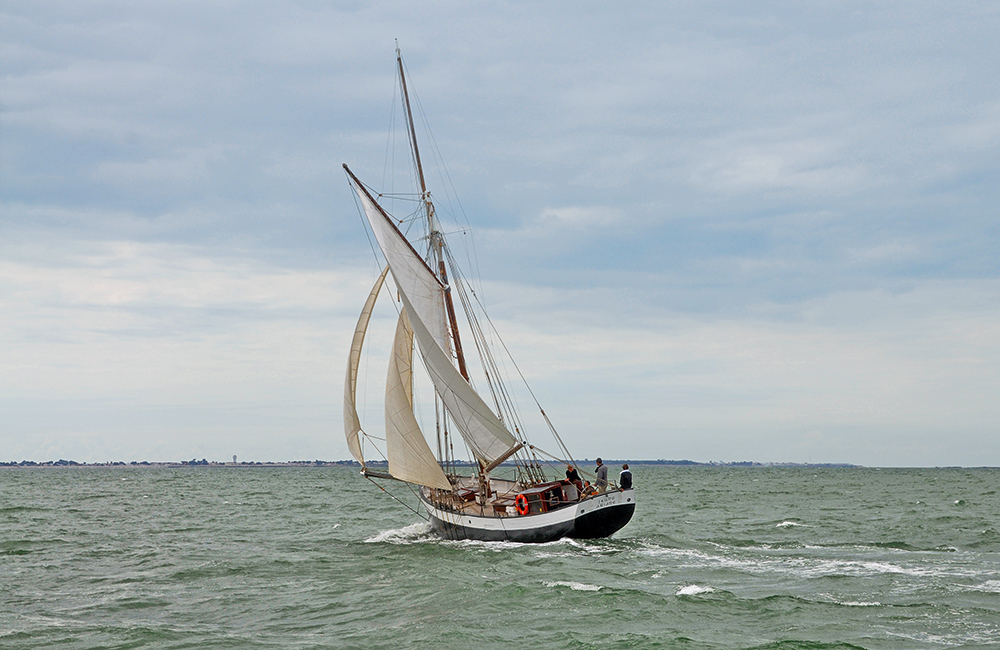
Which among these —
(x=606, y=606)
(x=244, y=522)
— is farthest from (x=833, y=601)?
(x=244, y=522)

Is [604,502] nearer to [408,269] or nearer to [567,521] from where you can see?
[567,521]

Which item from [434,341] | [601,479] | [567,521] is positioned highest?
[434,341]

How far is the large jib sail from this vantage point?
3136cm

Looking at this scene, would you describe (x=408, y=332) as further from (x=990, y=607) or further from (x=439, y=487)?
(x=990, y=607)

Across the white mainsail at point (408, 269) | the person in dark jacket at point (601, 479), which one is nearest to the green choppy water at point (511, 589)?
the person in dark jacket at point (601, 479)

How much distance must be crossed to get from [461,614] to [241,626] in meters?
4.89

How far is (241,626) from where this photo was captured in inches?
738

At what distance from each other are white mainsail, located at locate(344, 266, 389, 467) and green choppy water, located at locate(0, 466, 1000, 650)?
13.9ft

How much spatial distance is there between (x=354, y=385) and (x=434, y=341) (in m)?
6.63

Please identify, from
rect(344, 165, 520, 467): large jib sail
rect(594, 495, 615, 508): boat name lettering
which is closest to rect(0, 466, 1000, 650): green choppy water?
rect(594, 495, 615, 508): boat name lettering

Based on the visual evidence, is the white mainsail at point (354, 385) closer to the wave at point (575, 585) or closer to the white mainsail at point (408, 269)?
the white mainsail at point (408, 269)

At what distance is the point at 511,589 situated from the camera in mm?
21562

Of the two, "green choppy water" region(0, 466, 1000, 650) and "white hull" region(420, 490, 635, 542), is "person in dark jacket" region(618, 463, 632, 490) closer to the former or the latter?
"white hull" region(420, 490, 635, 542)

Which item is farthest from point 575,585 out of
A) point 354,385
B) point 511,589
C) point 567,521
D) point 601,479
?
point 354,385
